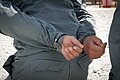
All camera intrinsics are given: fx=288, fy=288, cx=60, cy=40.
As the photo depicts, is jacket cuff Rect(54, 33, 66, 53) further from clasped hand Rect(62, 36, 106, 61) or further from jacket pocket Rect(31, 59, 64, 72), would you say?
jacket pocket Rect(31, 59, 64, 72)

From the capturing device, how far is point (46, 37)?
1044mm

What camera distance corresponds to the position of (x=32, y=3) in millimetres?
1207

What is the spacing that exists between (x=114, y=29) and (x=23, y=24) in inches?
14.1

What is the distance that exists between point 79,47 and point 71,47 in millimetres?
28

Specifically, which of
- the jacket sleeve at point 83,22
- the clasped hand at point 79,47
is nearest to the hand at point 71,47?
the clasped hand at point 79,47

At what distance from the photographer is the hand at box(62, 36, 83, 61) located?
952 millimetres

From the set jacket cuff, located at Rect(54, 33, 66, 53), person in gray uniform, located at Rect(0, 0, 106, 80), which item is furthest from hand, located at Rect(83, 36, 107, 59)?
jacket cuff, located at Rect(54, 33, 66, 53)

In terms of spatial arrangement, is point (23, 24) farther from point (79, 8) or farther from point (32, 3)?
point (79, 8)

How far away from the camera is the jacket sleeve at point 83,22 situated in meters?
1.18

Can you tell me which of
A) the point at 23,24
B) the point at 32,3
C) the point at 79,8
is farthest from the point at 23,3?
the point at 79,8

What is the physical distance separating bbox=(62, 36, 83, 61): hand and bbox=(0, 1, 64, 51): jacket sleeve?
0.05 metres

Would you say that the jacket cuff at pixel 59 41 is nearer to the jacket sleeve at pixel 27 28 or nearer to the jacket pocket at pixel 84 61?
the jacket sleeve at pixel 27 28

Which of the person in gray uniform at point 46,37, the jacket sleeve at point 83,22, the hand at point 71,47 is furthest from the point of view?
the jacket sleeve at point 83,22

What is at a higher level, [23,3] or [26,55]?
[23,3]
